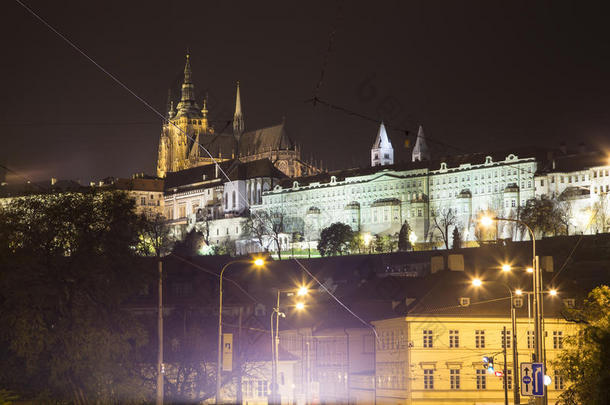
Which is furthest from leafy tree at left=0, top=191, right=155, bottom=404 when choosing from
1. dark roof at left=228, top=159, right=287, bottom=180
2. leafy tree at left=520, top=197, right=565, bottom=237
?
dark roof at left=228, top=159, right=287, bottom=180

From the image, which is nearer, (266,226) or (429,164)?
(429,164)

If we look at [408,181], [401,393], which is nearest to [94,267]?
[401,393]

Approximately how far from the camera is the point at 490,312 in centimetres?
5059

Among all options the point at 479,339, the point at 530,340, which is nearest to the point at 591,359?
the point at 530,340

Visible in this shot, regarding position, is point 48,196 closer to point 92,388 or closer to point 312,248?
point 92,388

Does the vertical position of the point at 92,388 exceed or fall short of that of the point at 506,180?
it falls short

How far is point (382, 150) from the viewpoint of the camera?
188m

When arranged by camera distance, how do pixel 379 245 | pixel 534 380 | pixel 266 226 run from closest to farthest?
1. pixel 534 380
2. pixel 379 245
3. pixel 266 226

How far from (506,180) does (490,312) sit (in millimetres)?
94732

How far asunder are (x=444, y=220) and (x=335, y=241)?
53.3ft

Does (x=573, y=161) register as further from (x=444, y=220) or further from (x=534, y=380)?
(x=534, y=380)

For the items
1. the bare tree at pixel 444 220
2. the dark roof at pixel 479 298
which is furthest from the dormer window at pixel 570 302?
the bare tree at pixel 444 220

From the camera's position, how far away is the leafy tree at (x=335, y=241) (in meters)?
138

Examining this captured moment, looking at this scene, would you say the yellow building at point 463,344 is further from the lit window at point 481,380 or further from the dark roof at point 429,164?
the dark roof at point 429,164
